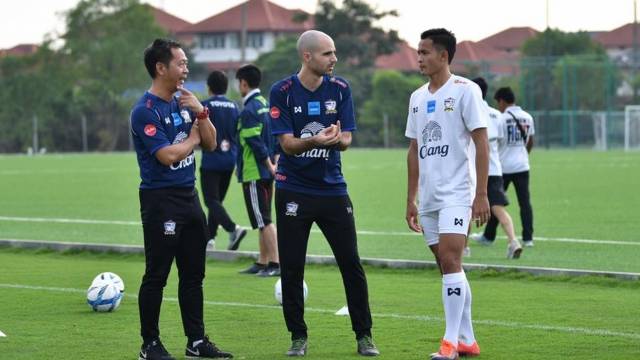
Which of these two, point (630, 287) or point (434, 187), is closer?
point (434, 187)

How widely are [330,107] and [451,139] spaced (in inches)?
35.5

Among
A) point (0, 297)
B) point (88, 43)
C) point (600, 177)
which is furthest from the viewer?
point (88, 43)

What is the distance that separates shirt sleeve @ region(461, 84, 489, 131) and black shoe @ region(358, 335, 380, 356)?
1.70 metres

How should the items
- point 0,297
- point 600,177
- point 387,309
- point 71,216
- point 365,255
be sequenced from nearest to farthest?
point 387,309 → point 0,297 → point 365,255 → point 71,216 → point 600,177

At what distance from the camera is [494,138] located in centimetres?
1638

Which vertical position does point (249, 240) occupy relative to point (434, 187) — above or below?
below

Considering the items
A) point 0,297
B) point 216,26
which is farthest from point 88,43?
point 0,297

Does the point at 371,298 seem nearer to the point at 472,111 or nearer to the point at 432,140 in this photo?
the point at 432,140

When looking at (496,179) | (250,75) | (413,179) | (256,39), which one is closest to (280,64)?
(256,39)

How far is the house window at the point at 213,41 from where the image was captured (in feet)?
409

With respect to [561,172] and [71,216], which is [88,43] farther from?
[71,216]

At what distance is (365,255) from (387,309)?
15.7 feet

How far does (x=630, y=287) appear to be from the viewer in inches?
509

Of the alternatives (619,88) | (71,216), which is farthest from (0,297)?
(619,88)
